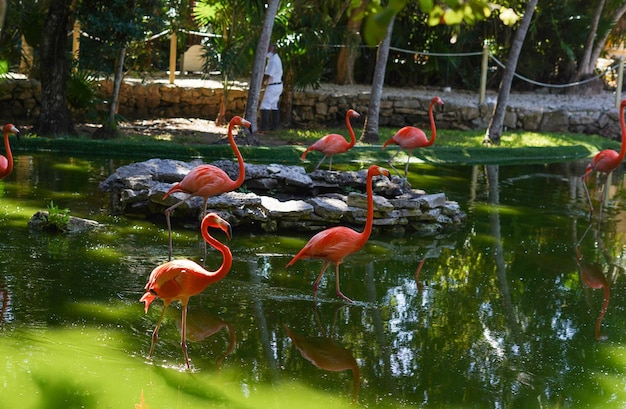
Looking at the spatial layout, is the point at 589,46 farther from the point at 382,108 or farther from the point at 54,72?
the point at 54,72

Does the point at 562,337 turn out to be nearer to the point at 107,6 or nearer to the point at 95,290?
the point at 95,290

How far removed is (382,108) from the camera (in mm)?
17625

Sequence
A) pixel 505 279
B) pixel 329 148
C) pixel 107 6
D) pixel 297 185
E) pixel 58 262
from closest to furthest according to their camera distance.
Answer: pixel 58 262, pixel 505 279, pixel 297 185, pixel 329 148, pixel 107 6

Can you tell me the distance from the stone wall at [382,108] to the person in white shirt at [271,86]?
4.65ft

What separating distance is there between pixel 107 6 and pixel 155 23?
0.76 metres

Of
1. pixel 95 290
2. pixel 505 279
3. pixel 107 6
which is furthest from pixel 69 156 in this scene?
pixel 505 279

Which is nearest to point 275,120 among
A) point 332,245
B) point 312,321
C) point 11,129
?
point 11,129

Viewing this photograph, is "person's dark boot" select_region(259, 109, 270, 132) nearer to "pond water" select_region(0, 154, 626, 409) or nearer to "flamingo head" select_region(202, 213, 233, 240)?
"pond water" select_region(0, 154, 626, 409)

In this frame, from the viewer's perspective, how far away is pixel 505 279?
728cm

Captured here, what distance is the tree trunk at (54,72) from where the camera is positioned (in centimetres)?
1249

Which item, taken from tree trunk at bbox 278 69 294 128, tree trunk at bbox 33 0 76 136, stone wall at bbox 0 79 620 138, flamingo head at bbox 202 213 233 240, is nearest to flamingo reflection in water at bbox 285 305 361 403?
flamingo head at bbox 202 213 233 240

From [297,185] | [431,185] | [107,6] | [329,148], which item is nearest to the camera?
[297,185]

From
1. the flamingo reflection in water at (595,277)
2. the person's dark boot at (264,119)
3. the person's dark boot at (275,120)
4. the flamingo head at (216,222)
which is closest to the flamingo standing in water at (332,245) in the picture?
the flamingo head at (216,222)

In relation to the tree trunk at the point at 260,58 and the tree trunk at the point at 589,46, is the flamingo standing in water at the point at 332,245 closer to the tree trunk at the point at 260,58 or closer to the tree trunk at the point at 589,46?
the tree trunk at the point at 260,58
